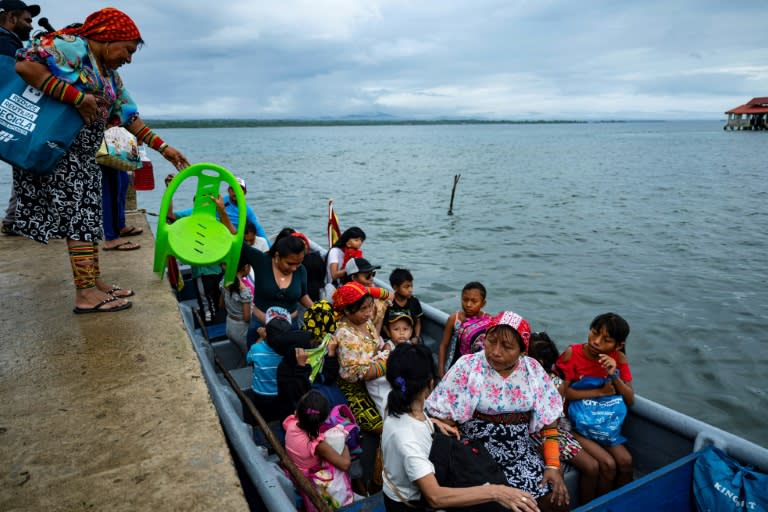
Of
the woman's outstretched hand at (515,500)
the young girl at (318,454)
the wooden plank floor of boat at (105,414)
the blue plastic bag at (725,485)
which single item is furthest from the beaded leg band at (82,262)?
the blue plastic bag at (725,485)

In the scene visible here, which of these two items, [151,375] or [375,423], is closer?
[151,375]

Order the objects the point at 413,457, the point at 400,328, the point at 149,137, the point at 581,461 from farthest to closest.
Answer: the point at 400,328 < the point at 149,137 < the point at 581,461 < the point at 413,457

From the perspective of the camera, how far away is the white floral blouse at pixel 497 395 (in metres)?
2.75

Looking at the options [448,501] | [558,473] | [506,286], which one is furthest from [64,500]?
[506,286]

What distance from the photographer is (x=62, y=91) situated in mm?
2758

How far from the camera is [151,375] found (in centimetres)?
268

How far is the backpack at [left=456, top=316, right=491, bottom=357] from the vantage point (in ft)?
12.3

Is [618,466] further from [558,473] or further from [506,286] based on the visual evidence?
[506,286]

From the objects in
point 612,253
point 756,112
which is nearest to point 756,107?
point 756,112

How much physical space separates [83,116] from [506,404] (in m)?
2.91

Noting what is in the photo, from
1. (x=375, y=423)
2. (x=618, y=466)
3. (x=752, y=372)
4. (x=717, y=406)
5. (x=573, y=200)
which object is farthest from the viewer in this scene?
(x=573, y=200)

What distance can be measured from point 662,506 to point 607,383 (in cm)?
76

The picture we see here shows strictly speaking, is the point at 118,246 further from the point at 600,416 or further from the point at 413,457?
the point at 600,416

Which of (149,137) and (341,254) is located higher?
(149,137)
